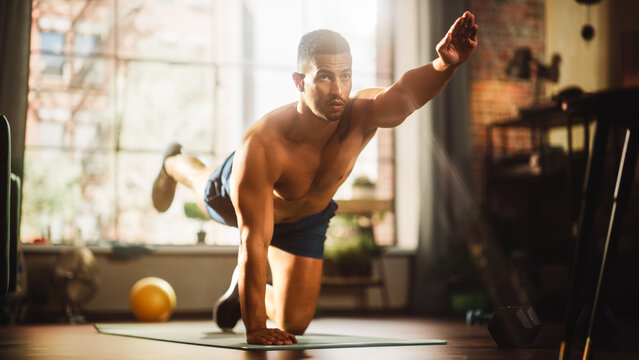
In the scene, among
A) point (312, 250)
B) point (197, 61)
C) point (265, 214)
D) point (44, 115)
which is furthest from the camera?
point (197, 61)

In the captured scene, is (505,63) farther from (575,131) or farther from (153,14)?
(153,14)

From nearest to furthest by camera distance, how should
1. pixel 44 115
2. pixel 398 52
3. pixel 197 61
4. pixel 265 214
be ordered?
pixel 265 214, pixel 44 115, pixel 197 61, pixel 398 52

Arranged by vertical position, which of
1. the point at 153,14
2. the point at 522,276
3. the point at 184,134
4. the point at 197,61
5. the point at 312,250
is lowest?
the point at 522,276

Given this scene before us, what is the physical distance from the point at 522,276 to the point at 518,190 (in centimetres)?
81

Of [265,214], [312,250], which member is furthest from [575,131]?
[265,214]

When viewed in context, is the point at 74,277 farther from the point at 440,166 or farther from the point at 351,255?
the point at 440,166

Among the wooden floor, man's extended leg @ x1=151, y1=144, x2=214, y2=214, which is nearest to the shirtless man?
the wooden floor

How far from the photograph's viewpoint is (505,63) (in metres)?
5.92

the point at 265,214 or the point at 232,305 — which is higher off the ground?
the point at 265,214

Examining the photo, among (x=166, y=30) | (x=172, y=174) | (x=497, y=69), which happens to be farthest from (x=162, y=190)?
(x=497, y=69)

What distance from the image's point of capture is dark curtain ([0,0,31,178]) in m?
4.45

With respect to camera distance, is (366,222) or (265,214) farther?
(366,222)

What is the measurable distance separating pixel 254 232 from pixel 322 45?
0.61m

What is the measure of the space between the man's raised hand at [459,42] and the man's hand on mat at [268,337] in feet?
3.21
